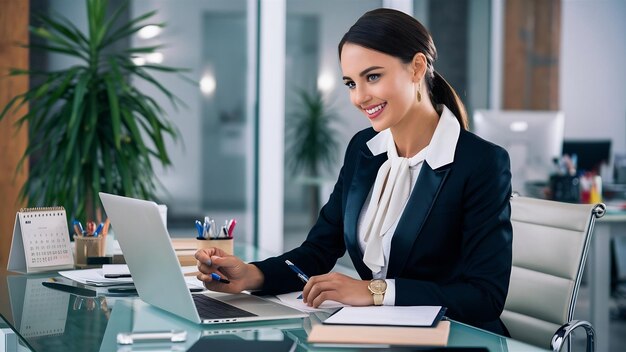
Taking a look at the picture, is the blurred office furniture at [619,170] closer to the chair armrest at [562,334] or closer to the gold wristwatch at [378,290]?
the chair armrest at [562,334]

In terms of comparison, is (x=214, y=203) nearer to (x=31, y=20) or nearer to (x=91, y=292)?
(x=31, y=20)

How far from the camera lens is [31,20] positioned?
14.9 feet

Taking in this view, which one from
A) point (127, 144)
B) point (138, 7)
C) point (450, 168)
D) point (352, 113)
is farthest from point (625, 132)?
point (450, 168)

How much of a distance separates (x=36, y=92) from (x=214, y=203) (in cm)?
167

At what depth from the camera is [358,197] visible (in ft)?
6.86

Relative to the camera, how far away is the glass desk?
1448 millimetres

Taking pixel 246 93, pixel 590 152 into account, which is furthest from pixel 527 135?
pixel 246 93

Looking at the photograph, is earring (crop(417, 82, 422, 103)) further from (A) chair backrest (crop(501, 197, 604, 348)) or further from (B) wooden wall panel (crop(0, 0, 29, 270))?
(B) wooden wall panel (crop(0, 0, 29, 270))

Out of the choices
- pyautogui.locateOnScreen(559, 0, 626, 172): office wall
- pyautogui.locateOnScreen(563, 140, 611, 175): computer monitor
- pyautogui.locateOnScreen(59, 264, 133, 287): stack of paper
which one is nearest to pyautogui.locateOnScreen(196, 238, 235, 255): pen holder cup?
pyautogui.locateOnScreen(59, 264, 133, 287): stack of paper

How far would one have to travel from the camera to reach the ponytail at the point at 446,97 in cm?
211

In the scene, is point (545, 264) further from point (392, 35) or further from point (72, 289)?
point (72, 289)

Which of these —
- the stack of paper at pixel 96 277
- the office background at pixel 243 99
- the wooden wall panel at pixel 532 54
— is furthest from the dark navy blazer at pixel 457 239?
the wooden wall panel at pixel 532 54

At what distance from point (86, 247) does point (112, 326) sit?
79 cm

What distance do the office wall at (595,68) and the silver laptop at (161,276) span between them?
5472mm
